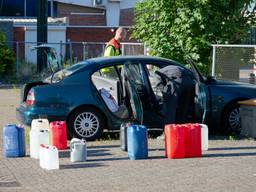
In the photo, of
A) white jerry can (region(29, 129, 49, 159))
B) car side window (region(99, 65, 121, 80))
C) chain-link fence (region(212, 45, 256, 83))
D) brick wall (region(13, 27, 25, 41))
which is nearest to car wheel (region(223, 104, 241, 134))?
car side window (region(99, 65, 121, 80))

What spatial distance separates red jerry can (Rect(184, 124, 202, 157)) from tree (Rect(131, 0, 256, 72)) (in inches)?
295

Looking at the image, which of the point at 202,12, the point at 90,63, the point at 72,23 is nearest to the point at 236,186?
the point at 90,63

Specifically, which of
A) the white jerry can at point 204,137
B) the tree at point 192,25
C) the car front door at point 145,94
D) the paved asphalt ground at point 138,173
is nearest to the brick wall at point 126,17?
the tree at point 192,25

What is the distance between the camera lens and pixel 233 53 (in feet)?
61.2

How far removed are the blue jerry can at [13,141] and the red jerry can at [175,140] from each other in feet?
7.50

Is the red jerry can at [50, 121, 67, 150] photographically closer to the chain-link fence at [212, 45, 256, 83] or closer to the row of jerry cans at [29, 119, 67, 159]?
the row of jerry cans at [29, 119, 67, 159]

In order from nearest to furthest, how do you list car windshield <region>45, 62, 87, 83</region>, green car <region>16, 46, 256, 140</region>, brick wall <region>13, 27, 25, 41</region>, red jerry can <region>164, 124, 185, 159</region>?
red jerry can <region>164, 124, 185, 159</region> → green car <region>16, 46, 256, 140</region> → car windshield <region>45, 62, 87, 83</region> → brick wall <region>13, 27, 25, 41</region>

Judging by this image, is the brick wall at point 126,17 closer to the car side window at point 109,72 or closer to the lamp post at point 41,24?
the lamp post at point 41,24

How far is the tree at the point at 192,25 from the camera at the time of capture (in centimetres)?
1845

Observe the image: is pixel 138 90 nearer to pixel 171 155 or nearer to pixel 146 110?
pixel 146 110

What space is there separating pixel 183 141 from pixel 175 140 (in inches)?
5.4

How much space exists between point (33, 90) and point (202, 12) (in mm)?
6810

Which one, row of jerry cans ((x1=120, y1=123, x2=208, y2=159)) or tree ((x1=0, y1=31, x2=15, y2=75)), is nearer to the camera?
row of jerry cans ((x1=120, y1=123, x2=208, y2=159))

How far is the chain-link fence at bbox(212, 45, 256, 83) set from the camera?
60.3ft
